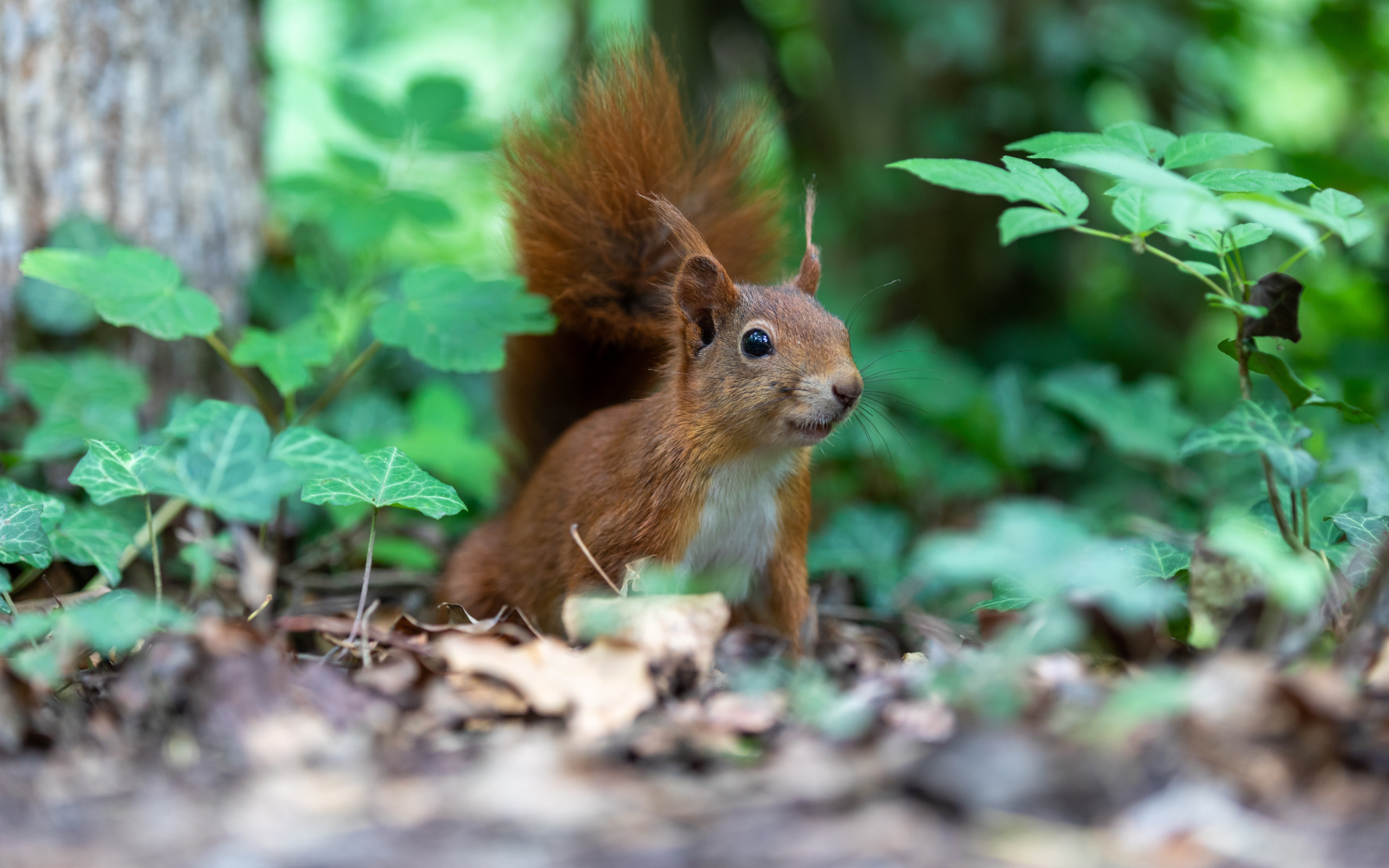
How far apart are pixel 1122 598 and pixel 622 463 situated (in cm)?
120

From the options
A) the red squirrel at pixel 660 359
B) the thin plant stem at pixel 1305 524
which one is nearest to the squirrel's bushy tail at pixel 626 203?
the red squirrel at pixel 660 359

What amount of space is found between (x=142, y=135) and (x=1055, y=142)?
229 cm

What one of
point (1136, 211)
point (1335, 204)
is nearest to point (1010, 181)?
point (1136, 211)

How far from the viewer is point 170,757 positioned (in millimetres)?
1270

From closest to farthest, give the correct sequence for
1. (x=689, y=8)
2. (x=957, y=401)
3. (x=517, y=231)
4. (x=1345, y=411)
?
(x=1345, y=411), (x=517, y=231), (x=957, y=401), (x=689, y=8)

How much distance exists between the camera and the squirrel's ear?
7.08ft

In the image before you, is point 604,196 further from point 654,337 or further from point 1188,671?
point 1188,671

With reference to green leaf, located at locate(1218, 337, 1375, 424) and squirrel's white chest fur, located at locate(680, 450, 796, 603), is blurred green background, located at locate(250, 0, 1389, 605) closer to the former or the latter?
squirrel's white chest fur, located at locate(680, 450, 796, 603)

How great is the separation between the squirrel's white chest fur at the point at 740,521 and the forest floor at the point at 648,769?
0.68 metres

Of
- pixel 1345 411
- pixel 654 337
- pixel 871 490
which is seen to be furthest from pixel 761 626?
pixel 871 490

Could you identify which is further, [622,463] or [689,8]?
[689,8]

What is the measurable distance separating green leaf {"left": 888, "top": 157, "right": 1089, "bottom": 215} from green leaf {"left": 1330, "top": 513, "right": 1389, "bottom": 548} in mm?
695

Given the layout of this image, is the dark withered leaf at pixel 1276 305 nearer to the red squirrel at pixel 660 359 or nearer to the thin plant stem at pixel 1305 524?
the thin plant stem at pixel 1305 524

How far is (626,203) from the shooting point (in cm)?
237
